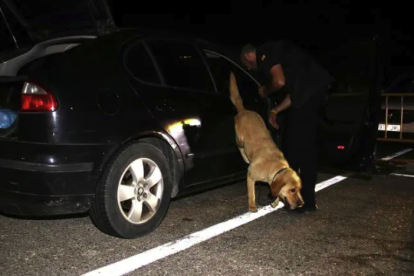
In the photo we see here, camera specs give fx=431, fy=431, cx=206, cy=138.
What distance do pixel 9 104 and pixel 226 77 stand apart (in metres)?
2.12

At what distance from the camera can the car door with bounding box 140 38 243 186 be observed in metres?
3.73

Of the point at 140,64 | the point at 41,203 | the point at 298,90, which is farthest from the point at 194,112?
the point at 41,203

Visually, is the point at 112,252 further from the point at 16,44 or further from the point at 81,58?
the point at 16,44

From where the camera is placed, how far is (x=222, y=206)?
4.49m

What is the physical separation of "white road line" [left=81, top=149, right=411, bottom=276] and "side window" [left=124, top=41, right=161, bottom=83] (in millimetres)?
1340

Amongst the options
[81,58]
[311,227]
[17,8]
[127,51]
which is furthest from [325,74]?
[17,8]

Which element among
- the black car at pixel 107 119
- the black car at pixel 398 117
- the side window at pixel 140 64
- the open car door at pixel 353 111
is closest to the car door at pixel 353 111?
the open car door at pixel 353 111

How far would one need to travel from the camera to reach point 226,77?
4574 mm

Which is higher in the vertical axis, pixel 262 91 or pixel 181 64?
pixel 181 64

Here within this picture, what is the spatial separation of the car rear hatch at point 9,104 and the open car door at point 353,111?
322 cm

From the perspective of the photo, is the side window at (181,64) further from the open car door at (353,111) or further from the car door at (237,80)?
the open car door at (353,111)

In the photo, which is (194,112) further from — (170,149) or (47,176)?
(47,176)

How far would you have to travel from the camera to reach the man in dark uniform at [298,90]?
A: 13.6 feet

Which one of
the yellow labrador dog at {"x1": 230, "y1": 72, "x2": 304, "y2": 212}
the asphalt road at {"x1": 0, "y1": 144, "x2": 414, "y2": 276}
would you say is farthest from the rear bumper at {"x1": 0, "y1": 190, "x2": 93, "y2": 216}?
the yellow labrador dog at {"x1": 230, "y1": 72, "x2": 304, "y2": 212}
